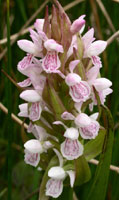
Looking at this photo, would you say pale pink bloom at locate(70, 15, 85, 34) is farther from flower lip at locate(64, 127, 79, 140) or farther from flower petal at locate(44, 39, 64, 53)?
flower lip at locate(64, 127, 79, 140)

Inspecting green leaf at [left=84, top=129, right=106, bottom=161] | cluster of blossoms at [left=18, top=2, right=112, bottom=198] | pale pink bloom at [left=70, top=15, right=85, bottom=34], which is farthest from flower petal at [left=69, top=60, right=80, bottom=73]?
green leaf at [left=84, top=129, right=106, bottom=161]

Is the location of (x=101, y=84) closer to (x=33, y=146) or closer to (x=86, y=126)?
(x=86, y=126)

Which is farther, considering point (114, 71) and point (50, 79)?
point (114, 71)

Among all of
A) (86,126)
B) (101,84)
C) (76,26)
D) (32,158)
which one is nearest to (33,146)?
(32,158)

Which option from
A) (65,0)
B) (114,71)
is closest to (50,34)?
(114,71)

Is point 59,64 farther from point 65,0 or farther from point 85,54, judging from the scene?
point 65,0

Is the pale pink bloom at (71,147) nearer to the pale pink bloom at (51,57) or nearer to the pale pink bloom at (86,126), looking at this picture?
the pale pink bloom at (86,126)

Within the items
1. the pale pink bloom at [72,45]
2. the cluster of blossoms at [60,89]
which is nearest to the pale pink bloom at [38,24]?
the cluster of blossoms at [60,89]
